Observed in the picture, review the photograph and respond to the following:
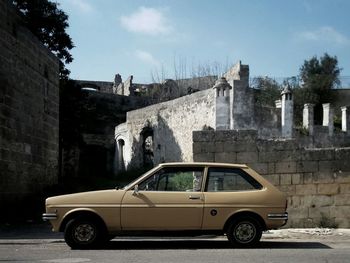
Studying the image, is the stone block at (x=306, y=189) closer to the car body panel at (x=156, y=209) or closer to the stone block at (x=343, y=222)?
the stone block at (x=343, y=222)

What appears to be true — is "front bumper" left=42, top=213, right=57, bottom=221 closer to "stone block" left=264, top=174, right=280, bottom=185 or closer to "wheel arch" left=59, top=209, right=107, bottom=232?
"wheel arch" left=59, top=209, right=107, bottom=232

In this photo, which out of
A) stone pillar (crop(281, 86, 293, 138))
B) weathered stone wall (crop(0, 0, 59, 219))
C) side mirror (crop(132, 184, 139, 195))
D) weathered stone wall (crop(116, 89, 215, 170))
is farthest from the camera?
stone pillar (crop(281, 86, 293, 138))

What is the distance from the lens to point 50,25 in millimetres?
26156

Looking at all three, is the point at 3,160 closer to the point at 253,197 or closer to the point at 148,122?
the point at 253,197

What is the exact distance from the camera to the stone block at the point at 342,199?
11.7 m

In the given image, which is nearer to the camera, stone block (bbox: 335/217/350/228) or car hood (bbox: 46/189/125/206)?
car hood (bbox: 46/189/125/206)

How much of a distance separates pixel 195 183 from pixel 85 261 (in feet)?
8.58

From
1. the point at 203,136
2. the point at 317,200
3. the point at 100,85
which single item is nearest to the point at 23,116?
the point at 203,136

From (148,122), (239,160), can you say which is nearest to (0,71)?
(239,160)

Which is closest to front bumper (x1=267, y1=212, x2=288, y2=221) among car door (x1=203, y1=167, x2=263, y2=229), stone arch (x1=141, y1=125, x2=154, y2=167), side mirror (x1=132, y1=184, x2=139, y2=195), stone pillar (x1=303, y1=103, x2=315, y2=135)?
car door (x1=203, y1=167, x2=263, y2=229)

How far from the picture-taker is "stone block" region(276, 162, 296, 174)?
1188 centimetres

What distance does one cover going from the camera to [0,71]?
13727 millimetres

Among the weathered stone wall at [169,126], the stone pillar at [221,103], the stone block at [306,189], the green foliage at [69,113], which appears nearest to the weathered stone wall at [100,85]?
the weathered stone wall at [169,126]

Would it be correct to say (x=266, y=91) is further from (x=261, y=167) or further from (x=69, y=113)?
(x=261, y=167)
